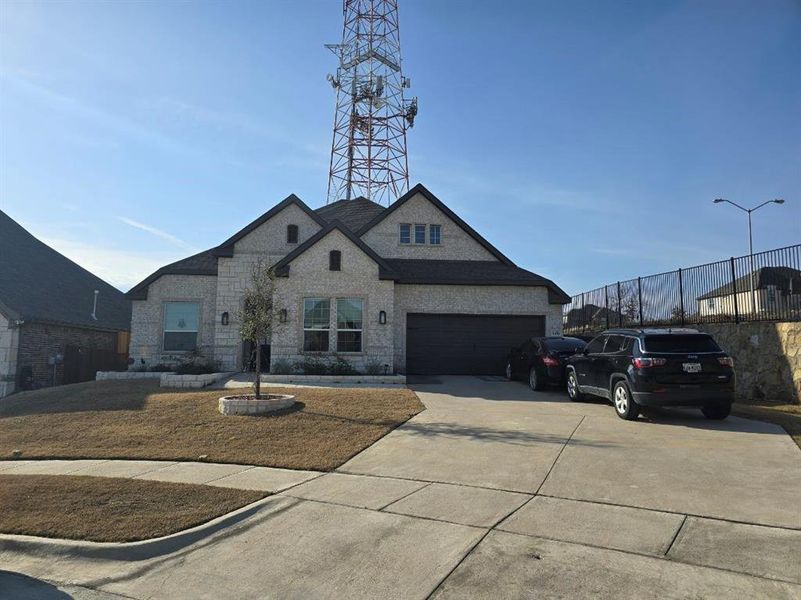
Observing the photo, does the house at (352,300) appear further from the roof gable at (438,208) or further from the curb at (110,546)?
the curb at (110,546)

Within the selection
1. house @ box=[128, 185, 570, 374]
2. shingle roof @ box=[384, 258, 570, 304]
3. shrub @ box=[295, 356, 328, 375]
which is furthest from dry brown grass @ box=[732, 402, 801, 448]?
shrub @ box=[295, 356, 328, 375]

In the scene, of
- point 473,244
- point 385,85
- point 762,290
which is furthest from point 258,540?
point 385,85

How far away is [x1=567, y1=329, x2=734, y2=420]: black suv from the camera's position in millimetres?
9500

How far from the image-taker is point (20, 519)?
546cm

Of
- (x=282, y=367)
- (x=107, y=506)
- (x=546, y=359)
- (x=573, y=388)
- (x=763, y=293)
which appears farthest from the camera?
(x=282, y=367)

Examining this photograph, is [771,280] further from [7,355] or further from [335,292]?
[7,355]

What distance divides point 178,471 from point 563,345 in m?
10.7

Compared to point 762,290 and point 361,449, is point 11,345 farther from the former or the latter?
point 762,290

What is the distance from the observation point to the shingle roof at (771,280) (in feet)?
40.9

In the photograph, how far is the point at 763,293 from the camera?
13.5 meters

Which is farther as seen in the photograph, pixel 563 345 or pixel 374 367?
pixel 374 367

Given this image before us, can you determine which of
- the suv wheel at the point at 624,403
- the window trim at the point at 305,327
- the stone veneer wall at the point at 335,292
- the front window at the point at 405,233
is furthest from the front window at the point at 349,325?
the suv wheel at the point at 624,403

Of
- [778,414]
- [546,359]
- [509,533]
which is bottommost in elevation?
[509,533]

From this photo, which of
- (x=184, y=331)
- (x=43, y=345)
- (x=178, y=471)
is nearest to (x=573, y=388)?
(x=178, y=471)
